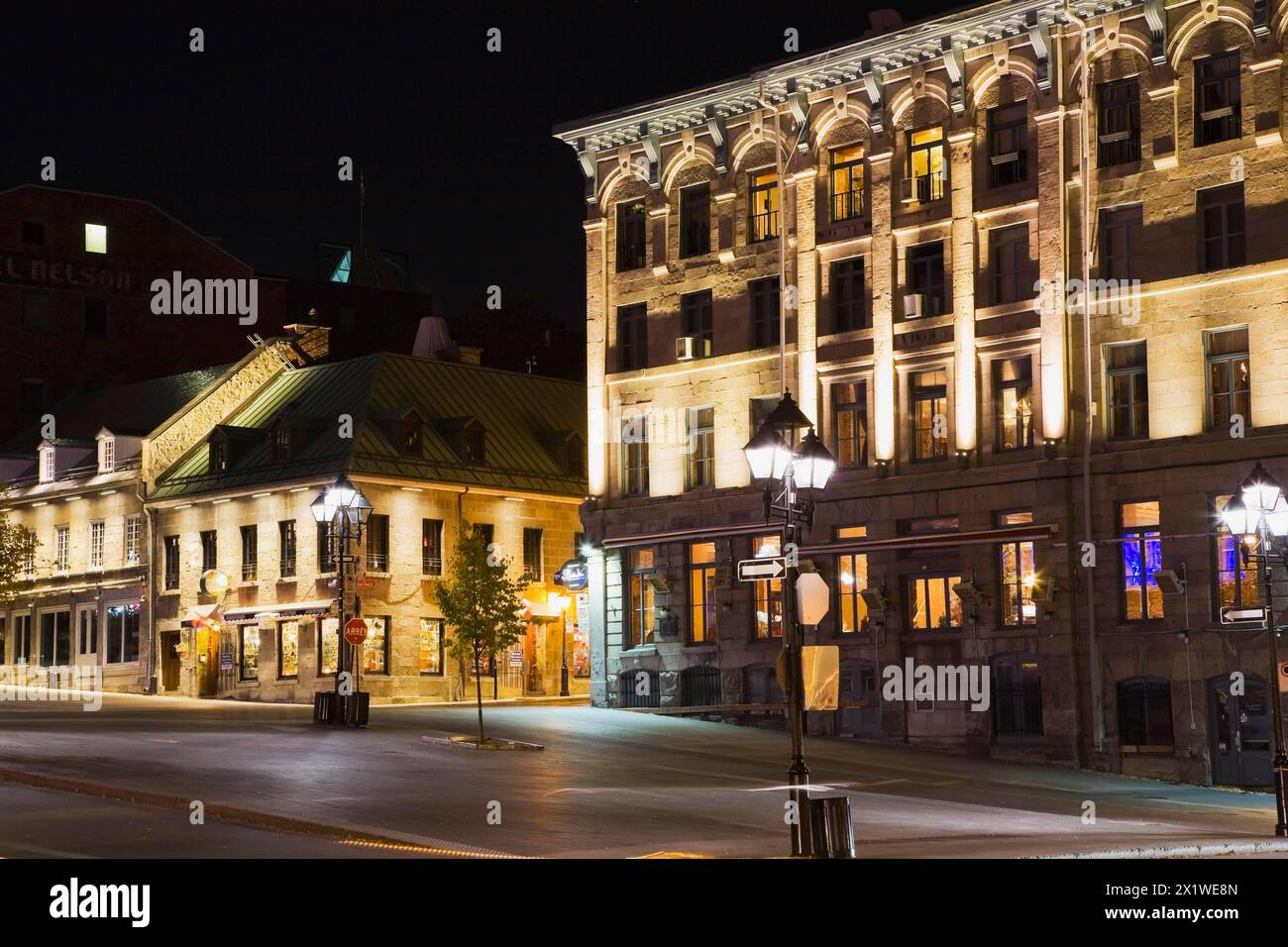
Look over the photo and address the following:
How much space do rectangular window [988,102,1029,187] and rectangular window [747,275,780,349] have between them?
6842 millimetres

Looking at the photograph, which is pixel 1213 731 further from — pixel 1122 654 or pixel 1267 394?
pixel 1267 394

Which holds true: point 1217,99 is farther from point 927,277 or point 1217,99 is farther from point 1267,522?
point 1267,522

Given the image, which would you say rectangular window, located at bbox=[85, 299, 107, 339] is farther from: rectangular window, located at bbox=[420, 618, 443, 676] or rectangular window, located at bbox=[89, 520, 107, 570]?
rectangular window, located at bbox=[420, 618, 443, 676]

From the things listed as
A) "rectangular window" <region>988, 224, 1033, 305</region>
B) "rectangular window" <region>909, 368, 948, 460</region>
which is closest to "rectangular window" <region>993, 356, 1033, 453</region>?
"rectangular window" <region>909, 368, 948, 460</region>

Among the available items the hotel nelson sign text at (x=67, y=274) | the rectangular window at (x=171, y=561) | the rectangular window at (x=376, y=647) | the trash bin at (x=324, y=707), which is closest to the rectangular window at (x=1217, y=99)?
the trash bin at (x=324, y=707)

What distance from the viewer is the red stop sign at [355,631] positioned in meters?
43.1

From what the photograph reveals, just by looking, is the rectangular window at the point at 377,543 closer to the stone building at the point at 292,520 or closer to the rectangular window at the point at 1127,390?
the stone building at the point at 292,520

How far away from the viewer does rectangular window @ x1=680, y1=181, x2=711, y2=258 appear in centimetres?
5106

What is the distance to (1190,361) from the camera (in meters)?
41.3

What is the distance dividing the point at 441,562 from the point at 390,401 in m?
5.54

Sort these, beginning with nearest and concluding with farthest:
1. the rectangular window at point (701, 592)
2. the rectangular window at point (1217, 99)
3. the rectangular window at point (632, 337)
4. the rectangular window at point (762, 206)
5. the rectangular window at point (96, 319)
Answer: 1. the rectangular window at point (1217, 99)
2. the rectangular window at point (762, 206)
3. the rectangular window at point (701, 592)
4. the rectangular window at point (632, 337)
5. the rectangular window at point (96, 319)

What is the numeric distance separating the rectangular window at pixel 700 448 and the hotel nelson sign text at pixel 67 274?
35.4 meters

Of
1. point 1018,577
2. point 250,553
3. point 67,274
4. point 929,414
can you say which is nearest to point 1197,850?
point 1018,577
